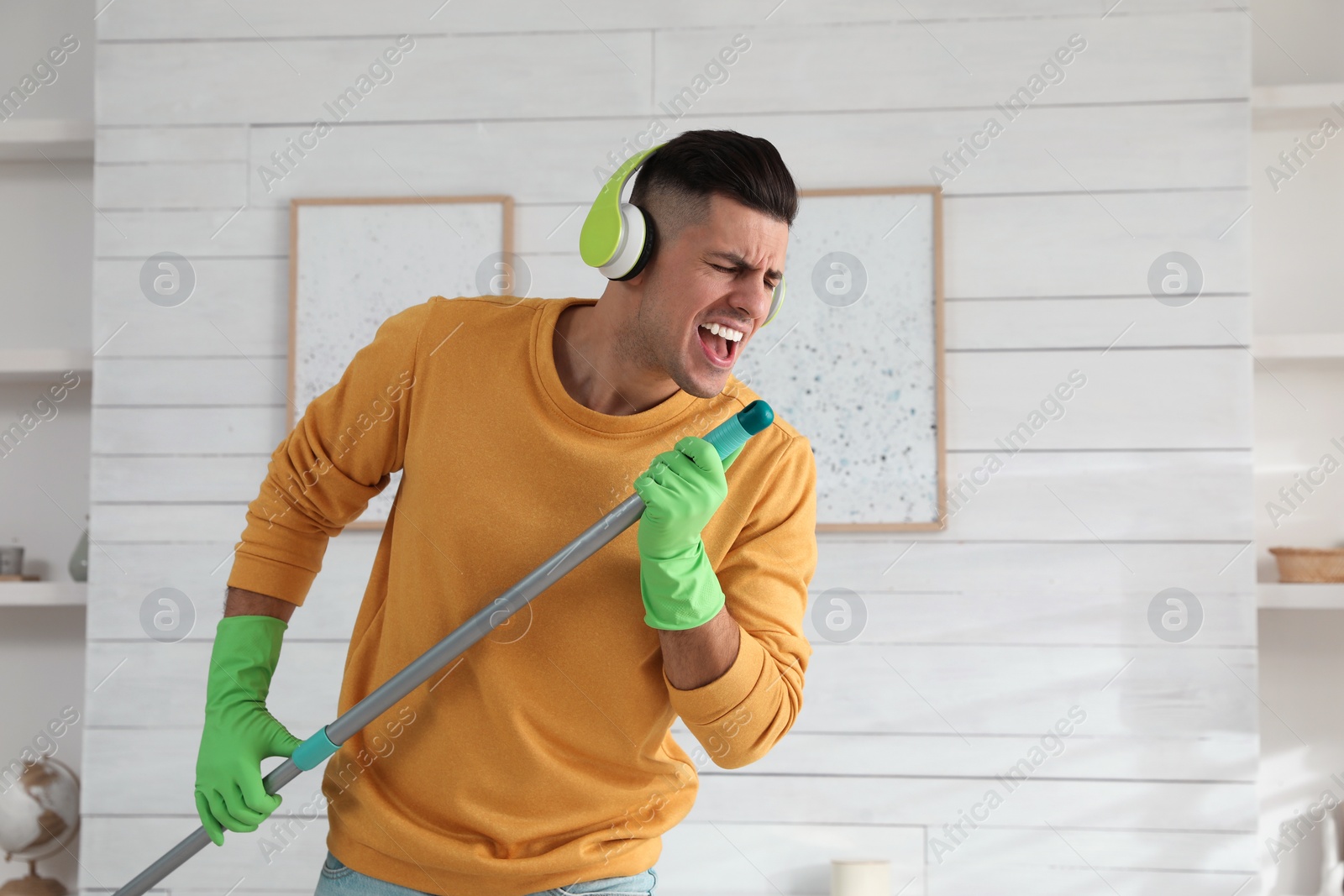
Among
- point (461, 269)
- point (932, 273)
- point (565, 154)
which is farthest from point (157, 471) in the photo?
point (932, 273)

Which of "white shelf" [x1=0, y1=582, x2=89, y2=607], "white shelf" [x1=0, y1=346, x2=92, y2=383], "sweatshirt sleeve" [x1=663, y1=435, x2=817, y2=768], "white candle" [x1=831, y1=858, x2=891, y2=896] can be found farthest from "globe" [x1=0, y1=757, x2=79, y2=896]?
"sweatshirt sleeve" [x1=663, y1=435, x2=817, y2=768]

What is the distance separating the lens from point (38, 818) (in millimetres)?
2307

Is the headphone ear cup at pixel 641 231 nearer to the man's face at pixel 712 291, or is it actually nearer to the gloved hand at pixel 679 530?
the man's face at pixel 712 291

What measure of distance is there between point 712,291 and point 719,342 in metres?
0.06

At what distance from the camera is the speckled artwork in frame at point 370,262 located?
2.36m

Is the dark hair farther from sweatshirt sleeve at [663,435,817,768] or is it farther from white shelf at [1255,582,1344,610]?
white shelf at [1255,582,1344,610]

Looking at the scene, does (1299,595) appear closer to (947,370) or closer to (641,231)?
(947,370)

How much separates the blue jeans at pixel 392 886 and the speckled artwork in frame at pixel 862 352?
1165mm

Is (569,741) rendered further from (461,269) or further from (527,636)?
(461,269)

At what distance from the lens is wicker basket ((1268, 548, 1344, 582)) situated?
2.23m

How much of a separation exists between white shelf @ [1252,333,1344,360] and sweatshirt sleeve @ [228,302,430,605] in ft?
5.98

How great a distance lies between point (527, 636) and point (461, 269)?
1.34m

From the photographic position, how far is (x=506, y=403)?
125cm

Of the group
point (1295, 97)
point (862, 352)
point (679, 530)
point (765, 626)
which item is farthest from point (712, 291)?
point (1295, 97)
